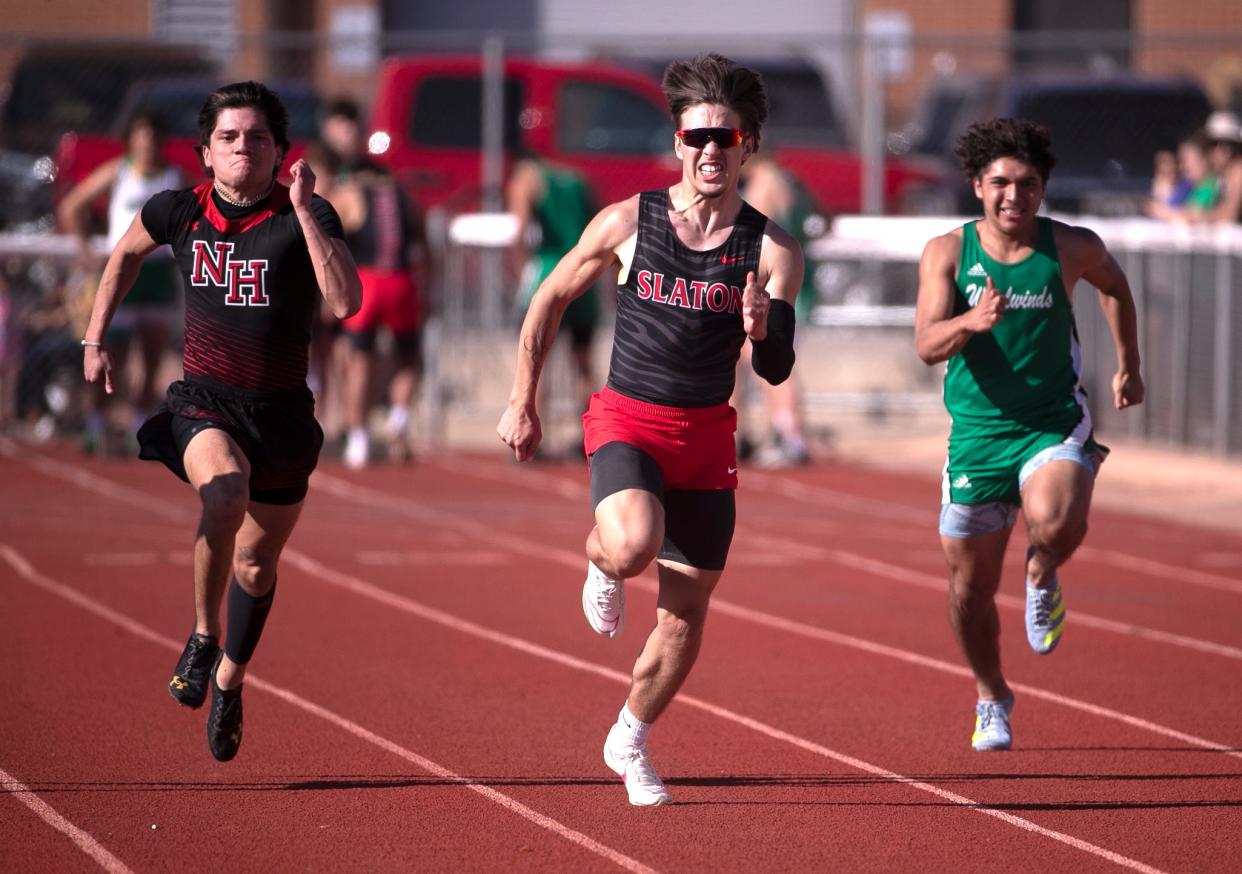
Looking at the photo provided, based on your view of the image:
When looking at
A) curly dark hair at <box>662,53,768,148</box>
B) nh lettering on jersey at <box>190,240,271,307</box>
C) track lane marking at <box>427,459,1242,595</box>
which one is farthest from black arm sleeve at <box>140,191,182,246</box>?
track lane marking at <box>427,459,1242,595</box>

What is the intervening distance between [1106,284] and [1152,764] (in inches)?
62.5

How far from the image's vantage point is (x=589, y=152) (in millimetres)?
18922

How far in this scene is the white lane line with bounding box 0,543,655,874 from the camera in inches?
214

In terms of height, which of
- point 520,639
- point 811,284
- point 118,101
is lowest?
point 520,639

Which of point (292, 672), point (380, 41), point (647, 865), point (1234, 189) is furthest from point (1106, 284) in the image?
point (380, 41)

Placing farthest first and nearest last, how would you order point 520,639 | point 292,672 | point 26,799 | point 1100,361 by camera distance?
point 1100,361 → point 520,639 → point 292,672 → point 26,799

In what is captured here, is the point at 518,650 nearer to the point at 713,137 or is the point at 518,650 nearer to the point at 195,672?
the point at 195,672

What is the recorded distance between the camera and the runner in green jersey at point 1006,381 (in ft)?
21.5

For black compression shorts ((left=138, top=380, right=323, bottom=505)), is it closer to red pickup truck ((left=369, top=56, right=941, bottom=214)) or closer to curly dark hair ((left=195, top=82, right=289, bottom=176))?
curly dark hair ((left=195, top=82, right=289, bottom=176))

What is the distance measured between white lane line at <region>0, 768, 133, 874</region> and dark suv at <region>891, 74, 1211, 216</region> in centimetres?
1395

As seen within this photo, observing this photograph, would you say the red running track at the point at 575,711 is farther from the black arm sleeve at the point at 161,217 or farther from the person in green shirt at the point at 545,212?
the person in green shirt at the point at 545,212

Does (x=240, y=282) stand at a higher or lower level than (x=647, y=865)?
higher

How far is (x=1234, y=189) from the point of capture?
548 inches

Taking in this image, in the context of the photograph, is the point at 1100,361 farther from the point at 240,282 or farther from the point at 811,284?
the point at 240,282
